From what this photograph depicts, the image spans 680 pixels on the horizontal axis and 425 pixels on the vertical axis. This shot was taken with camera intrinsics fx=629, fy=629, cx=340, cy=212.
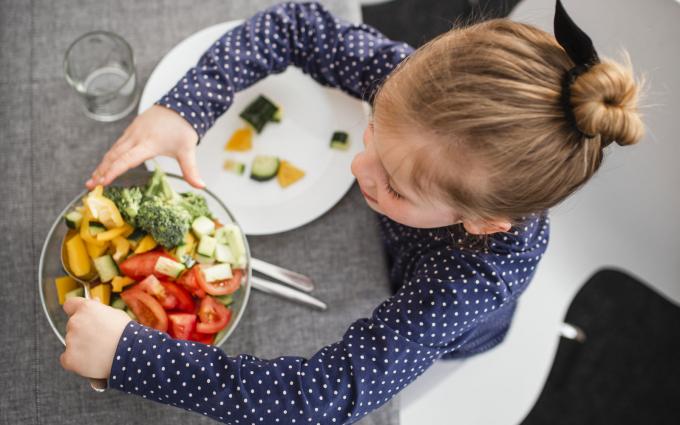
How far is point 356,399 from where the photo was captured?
910 mm

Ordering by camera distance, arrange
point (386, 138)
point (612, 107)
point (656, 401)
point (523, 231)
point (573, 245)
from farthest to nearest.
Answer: point (656, 401) < point (573, 245) < point (523, 231) < point (386, 138) < point (612, 107)

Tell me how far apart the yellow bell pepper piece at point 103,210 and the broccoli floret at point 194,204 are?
94 mm

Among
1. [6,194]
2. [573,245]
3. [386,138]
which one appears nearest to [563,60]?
[386,138]

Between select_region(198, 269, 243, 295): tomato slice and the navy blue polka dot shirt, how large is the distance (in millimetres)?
81

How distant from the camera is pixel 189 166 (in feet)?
3.26

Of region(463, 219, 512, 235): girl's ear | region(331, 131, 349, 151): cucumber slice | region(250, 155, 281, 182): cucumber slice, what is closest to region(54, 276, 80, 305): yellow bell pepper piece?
→ region(250, 155, 281, 182): cucumber slice

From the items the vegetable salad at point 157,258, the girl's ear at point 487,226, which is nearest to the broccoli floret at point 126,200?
the vegetable salad at point 157,258

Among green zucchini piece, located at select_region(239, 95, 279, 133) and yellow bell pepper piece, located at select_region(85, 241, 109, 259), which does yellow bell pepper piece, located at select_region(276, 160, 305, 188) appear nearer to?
green zucchini piece, located at select_region(239, 95, 279, 133)

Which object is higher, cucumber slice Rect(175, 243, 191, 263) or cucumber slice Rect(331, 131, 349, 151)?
cucumber slice Rect(331, 131, 349, 151)

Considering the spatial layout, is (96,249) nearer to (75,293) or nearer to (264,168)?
(75,293)

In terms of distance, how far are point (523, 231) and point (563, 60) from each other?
326 mm

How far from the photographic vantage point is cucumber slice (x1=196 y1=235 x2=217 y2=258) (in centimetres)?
92

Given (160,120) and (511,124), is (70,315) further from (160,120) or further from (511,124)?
(511,124)

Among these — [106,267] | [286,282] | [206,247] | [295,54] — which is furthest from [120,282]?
[295,54]
